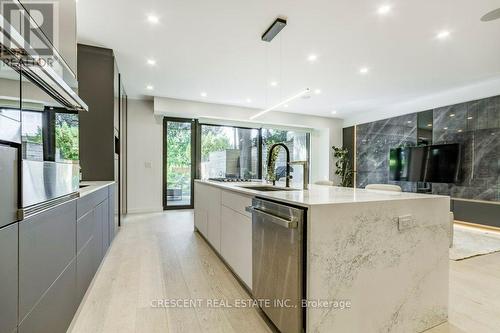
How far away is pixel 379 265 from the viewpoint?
1427mm

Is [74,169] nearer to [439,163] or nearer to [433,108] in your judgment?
[439,163]

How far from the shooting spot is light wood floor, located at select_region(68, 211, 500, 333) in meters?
1.66

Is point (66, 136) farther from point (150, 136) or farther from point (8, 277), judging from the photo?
point (150, 136)

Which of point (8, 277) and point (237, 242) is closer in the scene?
point (8, 277)

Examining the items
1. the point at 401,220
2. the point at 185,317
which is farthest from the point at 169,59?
the point at 401,220

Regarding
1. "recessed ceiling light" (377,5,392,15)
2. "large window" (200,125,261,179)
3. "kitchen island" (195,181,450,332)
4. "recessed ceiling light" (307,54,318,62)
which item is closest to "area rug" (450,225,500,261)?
"kitchen island" (195,181,450,332)

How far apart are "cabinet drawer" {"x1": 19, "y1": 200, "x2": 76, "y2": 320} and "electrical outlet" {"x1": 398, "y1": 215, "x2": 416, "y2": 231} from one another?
6.42 ft

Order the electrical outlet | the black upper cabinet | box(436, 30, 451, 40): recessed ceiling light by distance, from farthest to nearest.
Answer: the black upper cabinet < box(436, 30, 451, 40): recessed ceiling light < the electrical outlet

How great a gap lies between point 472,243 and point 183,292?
167 inches

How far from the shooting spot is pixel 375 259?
1416 millimetres

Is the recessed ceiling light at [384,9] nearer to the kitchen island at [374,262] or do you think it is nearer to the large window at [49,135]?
the kitchen island at [374,262]

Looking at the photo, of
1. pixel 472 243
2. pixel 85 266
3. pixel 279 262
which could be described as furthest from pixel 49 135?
pixel 472 243

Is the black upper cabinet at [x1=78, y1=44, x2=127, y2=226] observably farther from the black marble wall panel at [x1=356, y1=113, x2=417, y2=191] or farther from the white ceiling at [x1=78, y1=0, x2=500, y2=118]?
the black marble wall panel at [x1=356, y1=113, x2=417, y2=191]

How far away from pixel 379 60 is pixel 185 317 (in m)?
4.27
